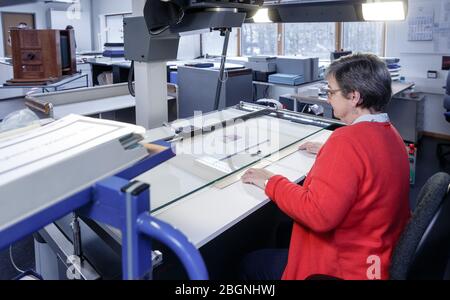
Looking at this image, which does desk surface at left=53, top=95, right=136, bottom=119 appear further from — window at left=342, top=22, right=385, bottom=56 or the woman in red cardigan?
window at left=342, top=22, right=385, bottom=56

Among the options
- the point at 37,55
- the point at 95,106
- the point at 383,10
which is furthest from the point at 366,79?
the point at 37,55

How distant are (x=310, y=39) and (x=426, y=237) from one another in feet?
17.0

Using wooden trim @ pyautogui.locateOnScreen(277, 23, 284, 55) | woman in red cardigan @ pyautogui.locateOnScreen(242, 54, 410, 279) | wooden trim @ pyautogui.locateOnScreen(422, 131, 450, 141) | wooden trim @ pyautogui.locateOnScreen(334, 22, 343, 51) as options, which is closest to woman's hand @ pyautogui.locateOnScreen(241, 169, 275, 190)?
woman in red cardigan @ pyautogui.locateOnScreen(242, 54, 410, 279)

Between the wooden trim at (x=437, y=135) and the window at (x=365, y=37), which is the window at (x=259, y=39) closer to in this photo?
the window at (x=365, y=37)

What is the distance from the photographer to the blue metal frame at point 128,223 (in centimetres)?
54

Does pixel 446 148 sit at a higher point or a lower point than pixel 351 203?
lower

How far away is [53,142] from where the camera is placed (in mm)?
734

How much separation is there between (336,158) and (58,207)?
0.72m

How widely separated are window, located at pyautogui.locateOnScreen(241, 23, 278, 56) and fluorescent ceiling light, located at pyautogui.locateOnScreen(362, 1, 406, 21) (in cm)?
469

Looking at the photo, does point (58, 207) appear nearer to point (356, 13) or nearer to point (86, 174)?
point (86, 174)

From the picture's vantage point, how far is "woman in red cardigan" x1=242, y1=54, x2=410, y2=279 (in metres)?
1.05

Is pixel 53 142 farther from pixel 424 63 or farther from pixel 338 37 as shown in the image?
pixel 338 37

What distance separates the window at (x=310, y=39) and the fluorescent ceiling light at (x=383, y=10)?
407 cm

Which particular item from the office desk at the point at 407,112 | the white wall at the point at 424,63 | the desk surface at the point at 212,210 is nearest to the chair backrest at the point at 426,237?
the desk surface at the point at 212,210
